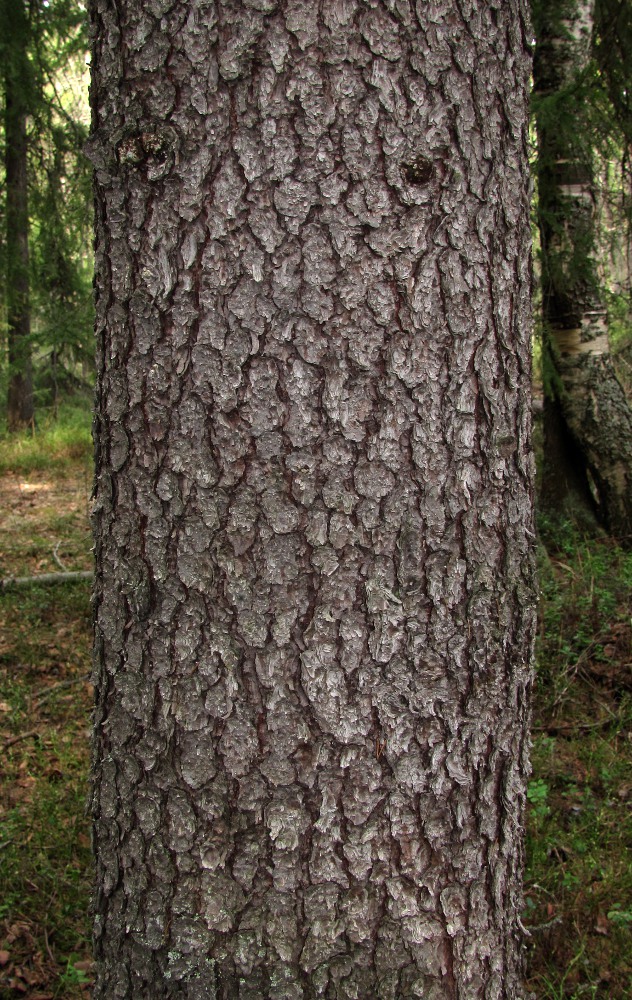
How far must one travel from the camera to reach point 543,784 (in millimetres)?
3197

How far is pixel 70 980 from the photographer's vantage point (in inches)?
94.9

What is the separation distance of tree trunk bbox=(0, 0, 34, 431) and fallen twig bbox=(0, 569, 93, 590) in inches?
119

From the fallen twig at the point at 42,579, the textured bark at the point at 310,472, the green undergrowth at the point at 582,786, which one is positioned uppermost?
the textured bark at the point at 310,472

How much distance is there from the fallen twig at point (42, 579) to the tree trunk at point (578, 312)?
12.0 ft

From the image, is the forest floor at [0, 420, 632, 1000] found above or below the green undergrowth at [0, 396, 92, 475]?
below

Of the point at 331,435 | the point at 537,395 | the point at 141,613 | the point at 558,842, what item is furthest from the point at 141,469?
the point at 537,395

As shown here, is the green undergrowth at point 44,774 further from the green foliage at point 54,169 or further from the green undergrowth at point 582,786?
the green foliage at point 54,169

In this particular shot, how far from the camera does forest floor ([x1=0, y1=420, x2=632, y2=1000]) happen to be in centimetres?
256

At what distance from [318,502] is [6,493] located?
793cm

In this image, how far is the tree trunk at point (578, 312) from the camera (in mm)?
5520

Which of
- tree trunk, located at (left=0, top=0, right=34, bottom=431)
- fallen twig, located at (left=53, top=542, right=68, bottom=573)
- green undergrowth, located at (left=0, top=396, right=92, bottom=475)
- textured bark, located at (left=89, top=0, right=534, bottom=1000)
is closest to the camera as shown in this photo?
textured bark, located at (left=89, top=0, right=534, bottom=1000)

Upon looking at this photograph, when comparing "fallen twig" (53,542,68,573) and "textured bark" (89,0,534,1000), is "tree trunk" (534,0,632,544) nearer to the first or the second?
"fallen twig" (53,542,68,573)

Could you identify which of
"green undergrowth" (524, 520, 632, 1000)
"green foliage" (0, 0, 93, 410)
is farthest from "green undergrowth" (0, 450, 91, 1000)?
"green foliage" (0, 0, 93, 410)

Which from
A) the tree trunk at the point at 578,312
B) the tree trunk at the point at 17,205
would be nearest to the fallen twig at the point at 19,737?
the tree trunk at the point at 578,312
